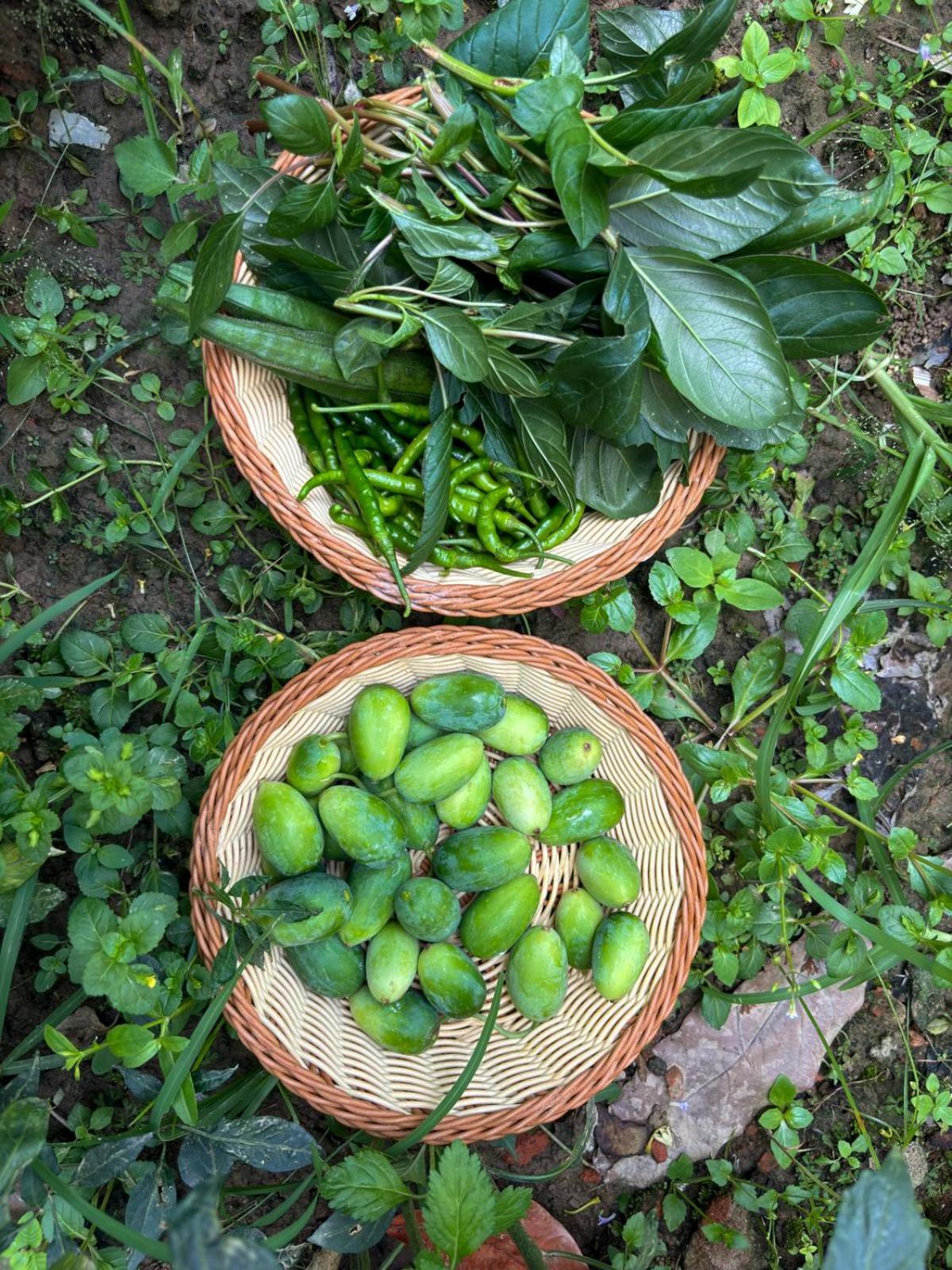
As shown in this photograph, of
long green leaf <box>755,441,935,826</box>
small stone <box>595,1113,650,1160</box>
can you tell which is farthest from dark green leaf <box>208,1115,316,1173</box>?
long green leaf <box>755,441,935,826</box>

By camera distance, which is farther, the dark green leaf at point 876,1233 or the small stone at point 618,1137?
the small stone at point 618,1137

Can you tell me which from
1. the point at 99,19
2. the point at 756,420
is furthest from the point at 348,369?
the point at 99,19

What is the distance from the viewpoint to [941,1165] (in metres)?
2.42

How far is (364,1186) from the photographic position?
1.75 metres

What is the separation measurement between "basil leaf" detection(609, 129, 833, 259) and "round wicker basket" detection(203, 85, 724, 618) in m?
0.43

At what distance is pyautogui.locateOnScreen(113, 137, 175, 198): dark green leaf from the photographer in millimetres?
1771

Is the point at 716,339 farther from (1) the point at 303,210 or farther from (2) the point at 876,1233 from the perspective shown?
(2) the point at 876,1233

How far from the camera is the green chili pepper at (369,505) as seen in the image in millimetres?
1874

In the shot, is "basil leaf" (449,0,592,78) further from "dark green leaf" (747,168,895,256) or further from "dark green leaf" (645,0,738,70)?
"dark green leaf" (747,168,895,256)

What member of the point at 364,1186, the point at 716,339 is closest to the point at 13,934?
the point at 364,1186

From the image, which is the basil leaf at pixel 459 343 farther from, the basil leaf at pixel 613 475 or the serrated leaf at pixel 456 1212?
the serrated leaf at pixel 456 1212

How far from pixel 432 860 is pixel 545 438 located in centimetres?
94

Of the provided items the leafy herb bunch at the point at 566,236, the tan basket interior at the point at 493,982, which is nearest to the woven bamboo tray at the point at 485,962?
the tan basket interior at the point at 493,982

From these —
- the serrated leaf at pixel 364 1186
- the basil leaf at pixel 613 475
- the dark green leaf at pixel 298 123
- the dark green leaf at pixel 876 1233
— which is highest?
the dark green leaf at pixel 298 123
